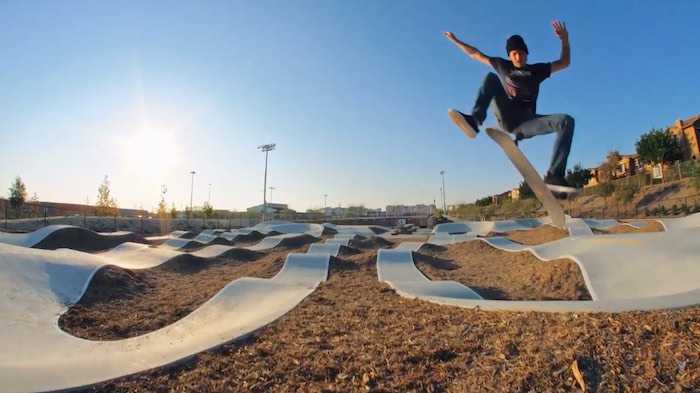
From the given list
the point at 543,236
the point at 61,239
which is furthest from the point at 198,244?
the point at 543,236

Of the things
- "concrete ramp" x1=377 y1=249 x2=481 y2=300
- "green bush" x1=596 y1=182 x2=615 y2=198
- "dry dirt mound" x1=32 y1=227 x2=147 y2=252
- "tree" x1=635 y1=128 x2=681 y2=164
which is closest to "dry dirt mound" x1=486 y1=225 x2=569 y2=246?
"concrete ramp" x1=377 y1=249 x2=481 y2=300

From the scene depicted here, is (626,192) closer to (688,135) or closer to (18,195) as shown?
(688,135)

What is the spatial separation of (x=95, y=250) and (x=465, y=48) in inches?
792

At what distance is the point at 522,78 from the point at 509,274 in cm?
749

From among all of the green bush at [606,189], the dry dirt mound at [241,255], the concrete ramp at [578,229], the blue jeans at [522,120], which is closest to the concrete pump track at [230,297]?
the blue jeans at [522,120]

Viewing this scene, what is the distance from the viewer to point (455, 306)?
5844mm

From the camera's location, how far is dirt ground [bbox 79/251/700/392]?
127 inches

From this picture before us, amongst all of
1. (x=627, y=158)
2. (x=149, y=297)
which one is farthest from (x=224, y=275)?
(x=627, y=158)

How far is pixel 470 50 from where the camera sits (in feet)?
15.1

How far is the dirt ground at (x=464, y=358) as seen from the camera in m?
3.23

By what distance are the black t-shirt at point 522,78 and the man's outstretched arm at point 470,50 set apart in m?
0.12

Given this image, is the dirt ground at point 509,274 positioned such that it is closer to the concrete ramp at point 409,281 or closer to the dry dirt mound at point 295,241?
the concrete ramp at point 409,281

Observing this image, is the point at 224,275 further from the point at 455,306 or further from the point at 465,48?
the point at 465,48

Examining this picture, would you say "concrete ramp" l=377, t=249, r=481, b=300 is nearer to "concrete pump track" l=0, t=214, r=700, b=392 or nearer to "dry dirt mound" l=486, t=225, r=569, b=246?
"concrete pump track" l=0, t=214, r=700, b=392
